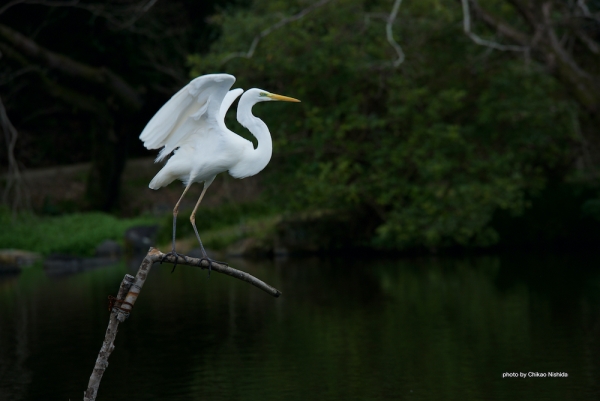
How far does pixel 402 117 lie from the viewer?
16.1m

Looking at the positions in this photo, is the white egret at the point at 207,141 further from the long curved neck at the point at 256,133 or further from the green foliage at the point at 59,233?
the green foliage at the point at 59,233

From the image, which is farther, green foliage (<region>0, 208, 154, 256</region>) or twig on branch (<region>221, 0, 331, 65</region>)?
green foliage (<region>0, 208, 154, 256</region>)

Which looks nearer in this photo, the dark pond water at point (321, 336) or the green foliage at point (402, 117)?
the dark pond water at point (321, 336)

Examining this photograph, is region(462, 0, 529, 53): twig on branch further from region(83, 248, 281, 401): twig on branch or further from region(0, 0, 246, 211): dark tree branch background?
region(83, 248, 281, 401): twig on branch

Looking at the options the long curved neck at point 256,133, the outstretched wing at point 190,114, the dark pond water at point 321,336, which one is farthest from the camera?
the dark pond water at point 321,336

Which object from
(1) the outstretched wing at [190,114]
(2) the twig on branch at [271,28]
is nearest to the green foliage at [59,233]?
(2) the twig on branch at [271,28]

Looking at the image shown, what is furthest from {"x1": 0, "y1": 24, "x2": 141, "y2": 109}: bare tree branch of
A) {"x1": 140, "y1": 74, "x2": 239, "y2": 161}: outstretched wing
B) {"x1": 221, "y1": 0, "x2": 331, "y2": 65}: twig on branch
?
{"x1": 140, "y1": 74, "x2": 239, "y2": 161}: outstretched wing

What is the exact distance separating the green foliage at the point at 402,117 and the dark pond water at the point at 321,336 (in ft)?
4.56

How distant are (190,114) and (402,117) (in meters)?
10.0

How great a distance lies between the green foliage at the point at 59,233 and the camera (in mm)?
18266

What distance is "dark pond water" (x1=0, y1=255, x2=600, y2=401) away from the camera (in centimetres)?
768

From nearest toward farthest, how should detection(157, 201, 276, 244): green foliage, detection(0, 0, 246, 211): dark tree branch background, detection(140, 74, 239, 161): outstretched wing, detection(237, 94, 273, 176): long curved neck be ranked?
detection(140, 74, 239, 161): outstretched wing
detection(237, 94, 273, 176): long curved neck
detection(157, 201, 276, 244): green foliage
detection(0, 0, 246, 211): dark tree branch background

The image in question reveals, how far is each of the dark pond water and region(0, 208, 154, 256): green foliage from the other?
3.24 m

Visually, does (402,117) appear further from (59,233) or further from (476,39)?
(59,233)
